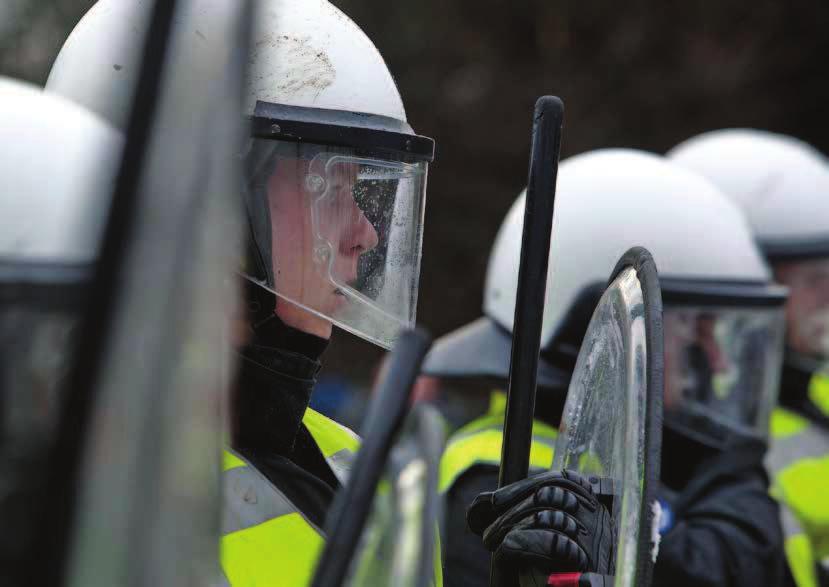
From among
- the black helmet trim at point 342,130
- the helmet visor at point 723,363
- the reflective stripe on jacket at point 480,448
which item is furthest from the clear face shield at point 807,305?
the black helmet trim at point 342,130

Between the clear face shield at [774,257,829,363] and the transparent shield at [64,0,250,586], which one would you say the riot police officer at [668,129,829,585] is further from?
the transparent shield at [64,0,250,586]

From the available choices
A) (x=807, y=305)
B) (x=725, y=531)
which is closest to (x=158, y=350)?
(x=725, y=531)

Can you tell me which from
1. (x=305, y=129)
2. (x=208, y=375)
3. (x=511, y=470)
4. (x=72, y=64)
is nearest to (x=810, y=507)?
(x=511, y=470)

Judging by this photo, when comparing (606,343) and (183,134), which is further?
(606,343)

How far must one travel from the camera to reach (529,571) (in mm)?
1367

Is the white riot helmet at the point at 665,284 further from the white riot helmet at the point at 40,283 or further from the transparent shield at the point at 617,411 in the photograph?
the white riot helmet at the point at 40,283

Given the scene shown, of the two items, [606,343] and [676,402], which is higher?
[606,343]

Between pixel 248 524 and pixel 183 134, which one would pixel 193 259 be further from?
pixel 248 524

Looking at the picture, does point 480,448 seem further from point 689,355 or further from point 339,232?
point 689,355

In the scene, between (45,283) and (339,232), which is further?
(339,232)

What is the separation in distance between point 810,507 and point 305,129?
8.27 feet

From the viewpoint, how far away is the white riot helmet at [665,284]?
242cm

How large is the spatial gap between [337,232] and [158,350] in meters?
0.80

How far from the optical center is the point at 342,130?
4.85 feet
